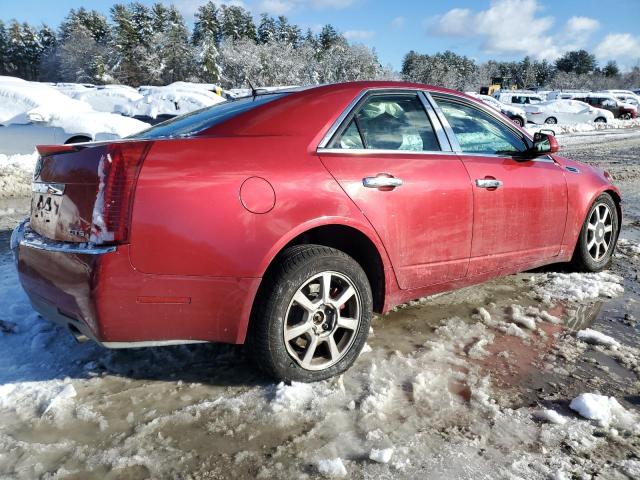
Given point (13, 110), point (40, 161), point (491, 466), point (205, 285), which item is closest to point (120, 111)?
point (13, 110)

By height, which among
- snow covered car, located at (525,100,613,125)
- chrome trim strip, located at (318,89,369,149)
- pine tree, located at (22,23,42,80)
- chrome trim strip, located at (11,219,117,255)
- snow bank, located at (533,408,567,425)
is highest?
pine tree, located at (22,23,42,80)

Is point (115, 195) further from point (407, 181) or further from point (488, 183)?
point (488, 183)

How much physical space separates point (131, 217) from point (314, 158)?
93cm

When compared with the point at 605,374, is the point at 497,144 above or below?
above

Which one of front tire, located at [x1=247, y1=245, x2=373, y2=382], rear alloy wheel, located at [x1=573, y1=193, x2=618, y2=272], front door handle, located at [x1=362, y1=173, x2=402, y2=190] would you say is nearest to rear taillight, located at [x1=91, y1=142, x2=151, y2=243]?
front tire, located at [x1=247, y1=245, x2=373, y2=382]

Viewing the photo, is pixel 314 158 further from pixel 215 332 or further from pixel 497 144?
pixel 497 144

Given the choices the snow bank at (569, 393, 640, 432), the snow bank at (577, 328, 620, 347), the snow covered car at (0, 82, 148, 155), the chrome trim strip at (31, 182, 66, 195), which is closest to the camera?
the snow bank at (569, 393, 640, 432)

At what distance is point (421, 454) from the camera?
6.66 feet

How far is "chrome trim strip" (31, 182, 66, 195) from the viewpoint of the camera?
7.75 ft

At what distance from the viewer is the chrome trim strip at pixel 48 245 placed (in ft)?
6.98

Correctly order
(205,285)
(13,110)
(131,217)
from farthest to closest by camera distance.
→ 1. (13,110)
2. (205,285)
3. (131,217)

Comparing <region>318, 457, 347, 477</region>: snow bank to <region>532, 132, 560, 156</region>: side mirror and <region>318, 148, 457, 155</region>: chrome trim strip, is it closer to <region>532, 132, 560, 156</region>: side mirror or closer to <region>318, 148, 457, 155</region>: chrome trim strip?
<region>318, 148, 457, 155</region>: chrome trim strip

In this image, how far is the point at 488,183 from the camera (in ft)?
10.6

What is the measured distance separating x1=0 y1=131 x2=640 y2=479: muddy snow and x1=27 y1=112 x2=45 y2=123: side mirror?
20.1ft
